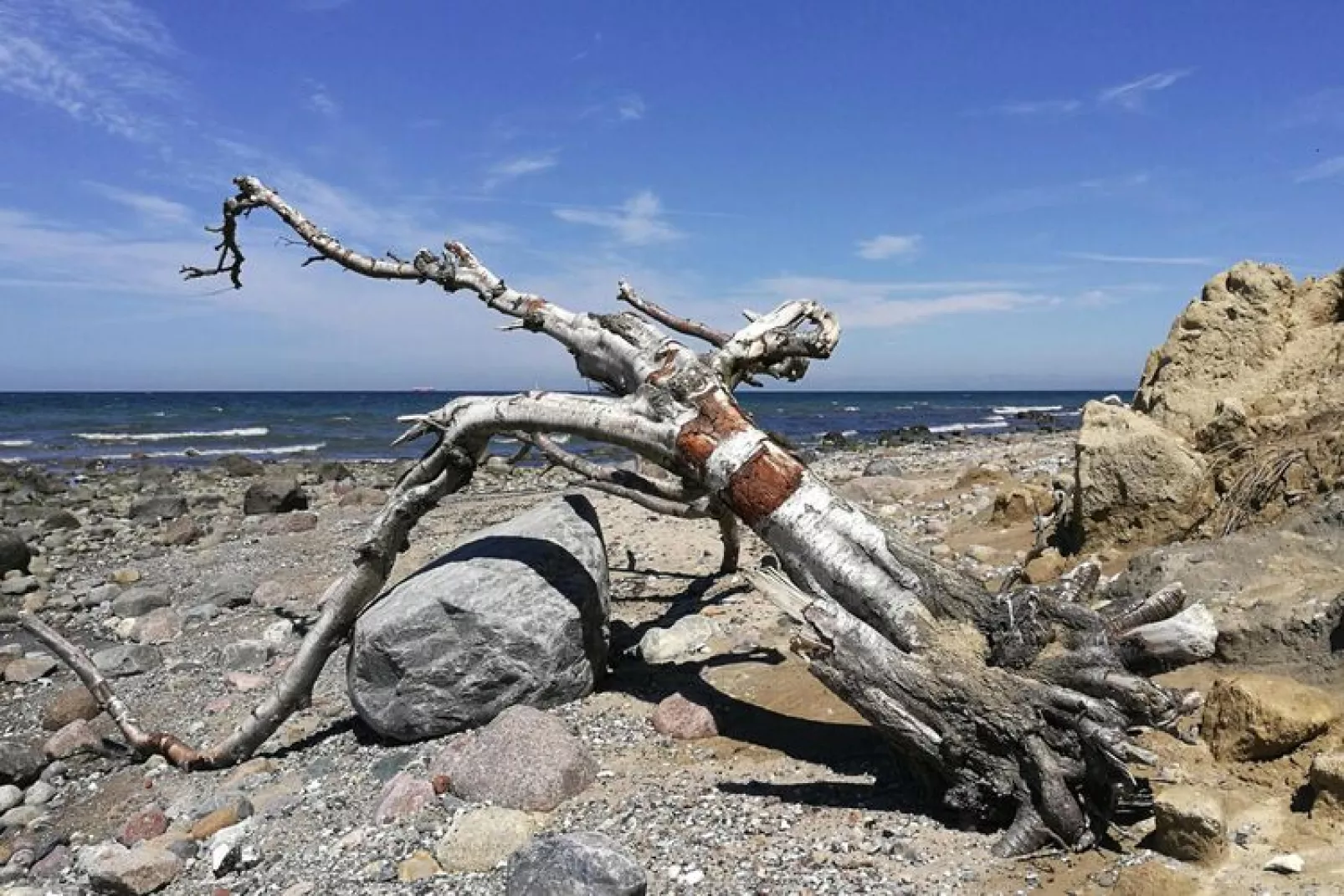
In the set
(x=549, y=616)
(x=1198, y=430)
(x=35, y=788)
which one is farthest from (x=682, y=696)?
(x=35, y=788)

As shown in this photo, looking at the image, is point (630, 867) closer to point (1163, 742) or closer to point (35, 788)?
point (1163, 742)

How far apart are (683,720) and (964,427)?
46706 millimetres

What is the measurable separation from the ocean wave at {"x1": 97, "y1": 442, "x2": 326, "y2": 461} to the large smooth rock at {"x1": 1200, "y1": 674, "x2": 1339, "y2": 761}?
3592cm

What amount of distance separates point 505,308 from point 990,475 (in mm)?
9441

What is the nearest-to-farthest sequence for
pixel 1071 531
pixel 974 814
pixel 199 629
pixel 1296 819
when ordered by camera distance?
pixel 1296 819, pixel 974 814, pixel 1071 531, pixel 199 629

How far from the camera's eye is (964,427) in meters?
49.5

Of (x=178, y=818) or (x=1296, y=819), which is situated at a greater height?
(x=1296, y=819)

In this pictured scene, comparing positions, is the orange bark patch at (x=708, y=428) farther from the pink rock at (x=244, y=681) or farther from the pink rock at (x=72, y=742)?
the pink rock at (x=72, y=742)

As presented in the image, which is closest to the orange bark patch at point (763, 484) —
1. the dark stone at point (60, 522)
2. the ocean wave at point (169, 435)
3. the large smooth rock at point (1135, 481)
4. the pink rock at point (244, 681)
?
the large smooth rock at point (1135, 481)

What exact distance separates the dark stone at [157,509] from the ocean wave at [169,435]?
80.2 feet

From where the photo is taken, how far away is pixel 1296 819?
3582mm

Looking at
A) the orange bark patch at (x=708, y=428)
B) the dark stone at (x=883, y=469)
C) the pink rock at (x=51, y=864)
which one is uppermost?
the orange bark patch at (x=708, y=428)

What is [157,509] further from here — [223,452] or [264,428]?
[264,428]

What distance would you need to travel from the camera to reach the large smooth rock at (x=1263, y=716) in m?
3.91
